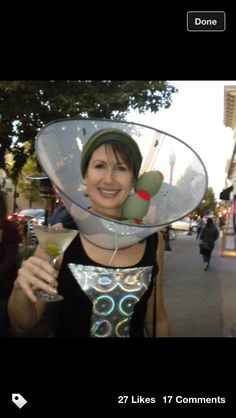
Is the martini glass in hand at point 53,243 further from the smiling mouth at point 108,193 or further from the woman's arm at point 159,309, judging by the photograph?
the woman's arm at point 159,309

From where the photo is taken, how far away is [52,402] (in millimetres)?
1067

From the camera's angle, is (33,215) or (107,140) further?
(33,215)

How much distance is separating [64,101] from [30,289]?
1.67ft

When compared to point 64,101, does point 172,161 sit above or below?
below

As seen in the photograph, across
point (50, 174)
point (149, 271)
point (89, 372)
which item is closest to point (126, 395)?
point (89, 372)

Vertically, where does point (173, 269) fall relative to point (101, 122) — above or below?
below

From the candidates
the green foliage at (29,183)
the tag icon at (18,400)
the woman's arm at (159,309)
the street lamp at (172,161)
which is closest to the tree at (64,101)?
the green foliage at (29,183)

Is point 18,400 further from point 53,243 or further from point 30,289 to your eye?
point 53,243

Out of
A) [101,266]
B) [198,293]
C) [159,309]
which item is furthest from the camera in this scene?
[198,293]
